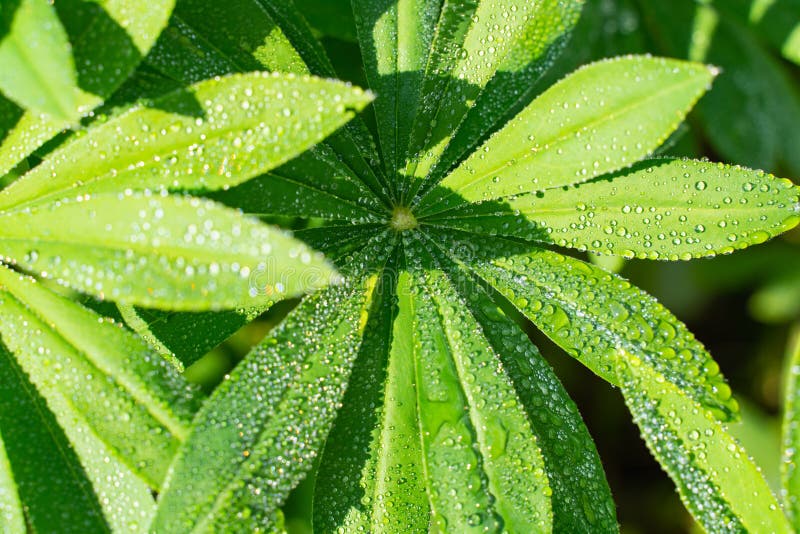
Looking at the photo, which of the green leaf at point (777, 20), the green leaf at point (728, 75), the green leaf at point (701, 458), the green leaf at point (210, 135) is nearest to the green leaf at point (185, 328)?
the green leaf at point (210, 135)

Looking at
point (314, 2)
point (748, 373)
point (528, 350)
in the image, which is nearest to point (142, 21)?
point (314, 2)

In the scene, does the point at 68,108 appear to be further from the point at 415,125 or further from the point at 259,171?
the point at 415,125

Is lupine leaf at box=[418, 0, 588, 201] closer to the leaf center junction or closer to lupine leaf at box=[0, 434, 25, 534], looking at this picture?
the leaf center junction

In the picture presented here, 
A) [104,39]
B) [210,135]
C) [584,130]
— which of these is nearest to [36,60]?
[104,39]

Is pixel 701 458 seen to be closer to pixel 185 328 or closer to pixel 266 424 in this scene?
pixel 266 424

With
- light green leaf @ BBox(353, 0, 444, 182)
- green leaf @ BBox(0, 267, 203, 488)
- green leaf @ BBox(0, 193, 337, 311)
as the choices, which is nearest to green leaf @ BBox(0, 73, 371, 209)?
green leaf @ BBox(0, 193, 337, 311)

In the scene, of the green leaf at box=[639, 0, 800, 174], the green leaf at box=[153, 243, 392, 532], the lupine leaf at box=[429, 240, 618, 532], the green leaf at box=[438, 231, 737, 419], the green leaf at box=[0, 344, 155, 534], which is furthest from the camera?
the green leaf at box=[639, 0, 800, 174]
